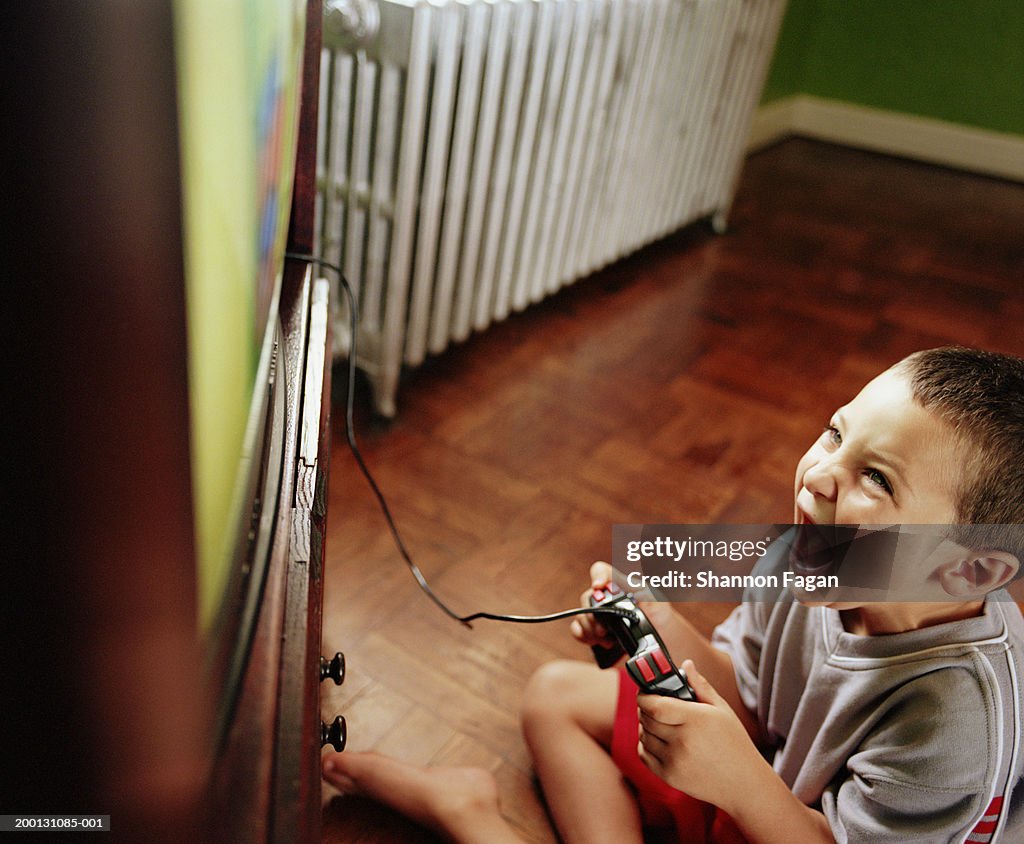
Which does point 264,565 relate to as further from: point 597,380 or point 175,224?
point 597,380

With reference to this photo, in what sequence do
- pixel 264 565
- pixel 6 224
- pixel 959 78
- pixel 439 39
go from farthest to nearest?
pixel 959 78 → pixel 439 39 → pixel 264 565 → pixel 6 224

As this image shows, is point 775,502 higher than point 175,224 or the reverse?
the reverse

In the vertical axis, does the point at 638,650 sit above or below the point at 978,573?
below

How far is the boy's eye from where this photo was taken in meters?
0.61

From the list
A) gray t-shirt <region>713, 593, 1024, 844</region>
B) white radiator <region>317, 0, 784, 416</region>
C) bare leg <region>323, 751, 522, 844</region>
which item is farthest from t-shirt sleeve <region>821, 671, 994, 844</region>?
white radiator <region>317, 0, 784, 416</region>

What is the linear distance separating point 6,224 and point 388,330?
1.24m

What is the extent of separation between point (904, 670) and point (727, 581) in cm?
40

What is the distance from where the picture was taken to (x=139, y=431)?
24 cm

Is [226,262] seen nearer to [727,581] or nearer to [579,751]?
[579,751]

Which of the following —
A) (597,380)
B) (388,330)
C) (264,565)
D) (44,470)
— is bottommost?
(597,380)

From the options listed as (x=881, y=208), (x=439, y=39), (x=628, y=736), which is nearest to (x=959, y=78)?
(x=881, y=208)

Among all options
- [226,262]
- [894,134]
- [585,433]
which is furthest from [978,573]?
[894,134]

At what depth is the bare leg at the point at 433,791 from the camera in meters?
0.82

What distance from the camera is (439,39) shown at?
127 centimetres
